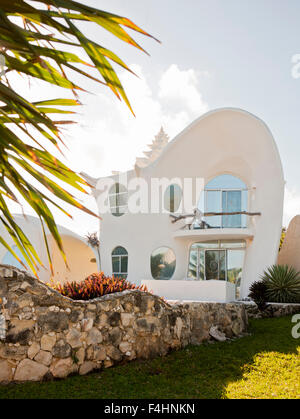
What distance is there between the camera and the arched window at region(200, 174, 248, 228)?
752 inches

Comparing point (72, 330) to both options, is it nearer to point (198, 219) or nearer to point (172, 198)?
point (198, 219)

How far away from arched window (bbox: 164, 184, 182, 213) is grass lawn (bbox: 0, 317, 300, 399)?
11.4m

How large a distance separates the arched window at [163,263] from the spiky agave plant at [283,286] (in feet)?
16.6

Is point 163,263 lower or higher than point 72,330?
higher

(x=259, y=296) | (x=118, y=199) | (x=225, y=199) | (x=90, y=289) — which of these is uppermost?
(x=118, y=199)

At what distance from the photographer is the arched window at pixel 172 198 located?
19953mm

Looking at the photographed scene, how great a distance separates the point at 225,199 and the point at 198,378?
14.0 metres

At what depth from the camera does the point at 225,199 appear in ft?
65.0

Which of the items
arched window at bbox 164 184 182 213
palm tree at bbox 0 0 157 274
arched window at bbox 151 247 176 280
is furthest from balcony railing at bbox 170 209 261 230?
palm tree at bbox 0 0 157 274

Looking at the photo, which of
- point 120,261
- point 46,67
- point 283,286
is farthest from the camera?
point 120,261

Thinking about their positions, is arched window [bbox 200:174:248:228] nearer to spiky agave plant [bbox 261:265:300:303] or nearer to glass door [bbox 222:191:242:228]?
glass door [bbox 222:191:242:228]

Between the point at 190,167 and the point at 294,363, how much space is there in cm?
1360

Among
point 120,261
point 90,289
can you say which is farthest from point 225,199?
point 90,289

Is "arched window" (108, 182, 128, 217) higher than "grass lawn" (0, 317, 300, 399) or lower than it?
higher
